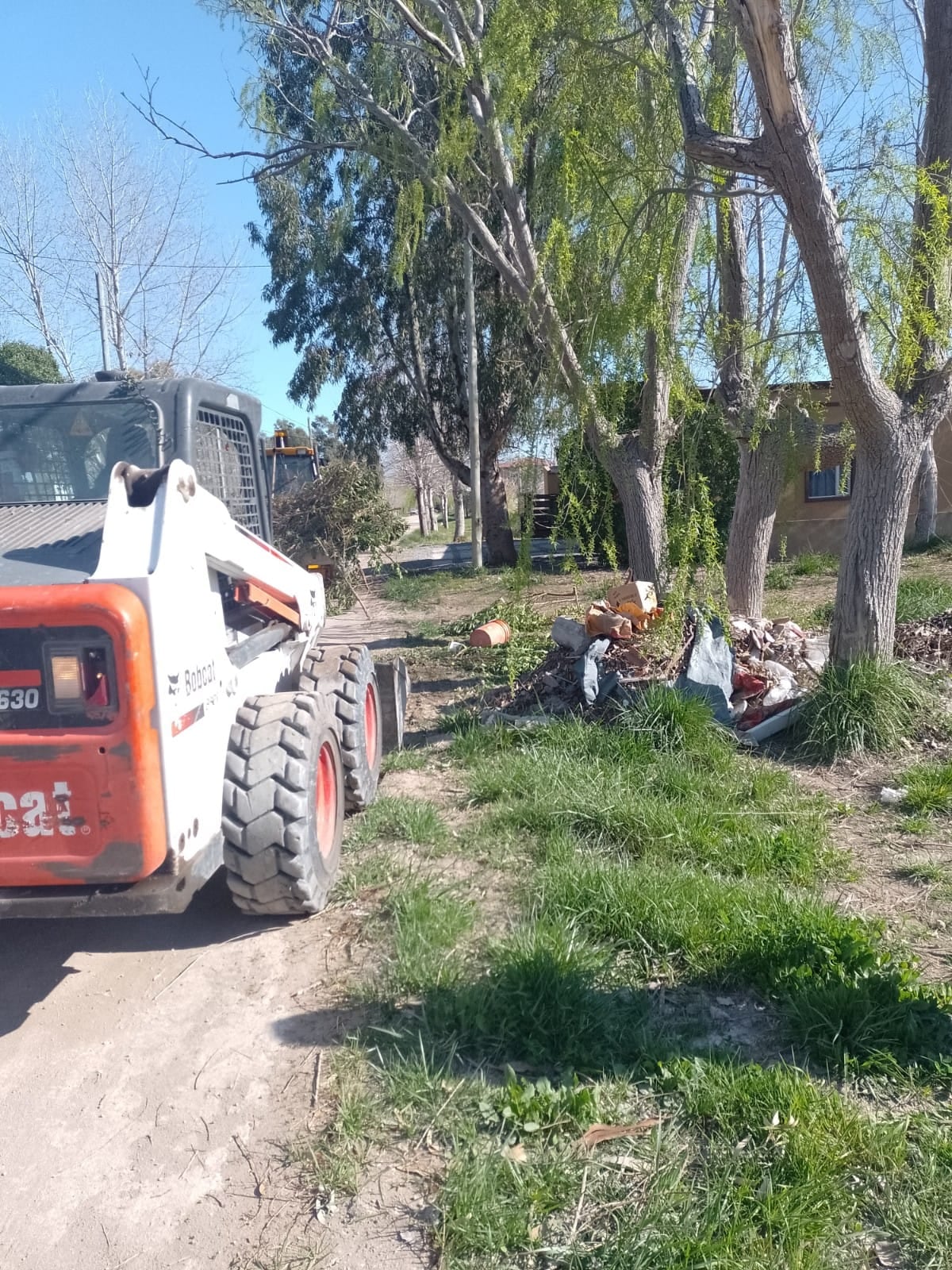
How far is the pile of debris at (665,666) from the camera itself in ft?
19.9

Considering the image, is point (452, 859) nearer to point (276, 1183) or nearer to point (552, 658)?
point (276, 1183)

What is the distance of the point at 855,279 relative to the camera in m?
5.53

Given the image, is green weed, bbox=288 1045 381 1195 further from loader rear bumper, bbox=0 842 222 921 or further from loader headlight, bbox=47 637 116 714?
loader headlight, bbox=47 637 116 714

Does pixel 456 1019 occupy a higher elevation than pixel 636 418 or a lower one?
lower

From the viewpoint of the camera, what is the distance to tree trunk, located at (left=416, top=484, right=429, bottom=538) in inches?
1642

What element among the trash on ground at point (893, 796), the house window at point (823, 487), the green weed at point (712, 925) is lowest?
the green weed at point (712, 925)

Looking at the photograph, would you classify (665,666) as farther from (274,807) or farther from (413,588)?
(413,588)

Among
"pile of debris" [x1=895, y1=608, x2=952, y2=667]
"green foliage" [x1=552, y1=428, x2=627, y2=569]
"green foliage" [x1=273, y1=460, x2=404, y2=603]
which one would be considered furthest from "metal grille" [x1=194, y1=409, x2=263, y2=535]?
"green foliage" [x1=273, y1=460, x2=404, y2=603]

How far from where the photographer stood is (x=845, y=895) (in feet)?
13.2

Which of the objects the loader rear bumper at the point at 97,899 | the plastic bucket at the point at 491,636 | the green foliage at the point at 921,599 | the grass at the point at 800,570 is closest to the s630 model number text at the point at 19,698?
the loader rear bumper at the point at 97,899

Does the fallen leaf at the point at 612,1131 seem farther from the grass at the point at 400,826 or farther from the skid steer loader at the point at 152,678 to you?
the grass at the point at 400,826

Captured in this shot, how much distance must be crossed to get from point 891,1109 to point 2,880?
2.73 m

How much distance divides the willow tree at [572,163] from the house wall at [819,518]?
9504mm

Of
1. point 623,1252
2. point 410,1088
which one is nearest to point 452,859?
point 410,1088
